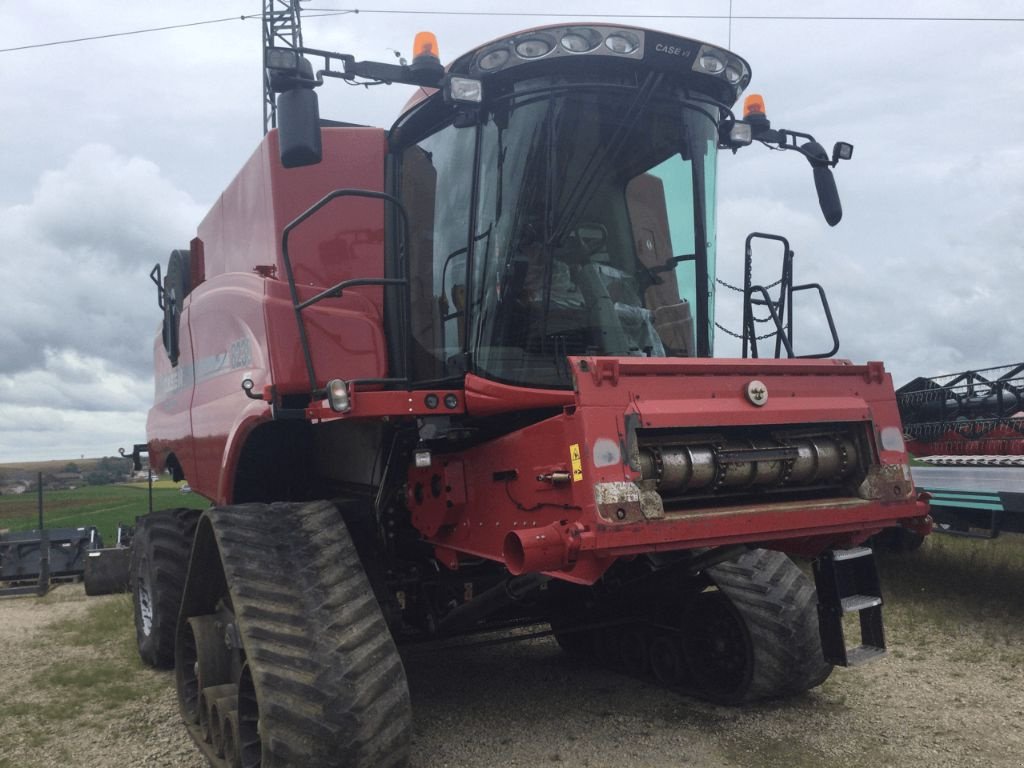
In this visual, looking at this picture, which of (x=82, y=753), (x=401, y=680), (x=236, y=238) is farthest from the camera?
(x=236, y=238)

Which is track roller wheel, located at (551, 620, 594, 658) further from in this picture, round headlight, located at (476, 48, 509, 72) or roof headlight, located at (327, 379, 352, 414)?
round headlight, located at (476, 48, 509, 72)

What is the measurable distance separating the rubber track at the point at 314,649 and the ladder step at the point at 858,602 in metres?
2.05

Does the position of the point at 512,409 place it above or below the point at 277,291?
below

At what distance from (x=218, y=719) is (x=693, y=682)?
2639 mm

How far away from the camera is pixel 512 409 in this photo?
407 centimetres

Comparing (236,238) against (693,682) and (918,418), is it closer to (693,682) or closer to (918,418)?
(693,682)

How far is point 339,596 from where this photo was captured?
13.3 ft

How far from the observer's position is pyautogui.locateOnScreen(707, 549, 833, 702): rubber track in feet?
16.5

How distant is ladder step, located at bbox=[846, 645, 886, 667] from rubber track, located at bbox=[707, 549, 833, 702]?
0.65 meters

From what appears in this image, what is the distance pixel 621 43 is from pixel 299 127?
143 centimetres

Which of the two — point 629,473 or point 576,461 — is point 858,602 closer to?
point 629,473

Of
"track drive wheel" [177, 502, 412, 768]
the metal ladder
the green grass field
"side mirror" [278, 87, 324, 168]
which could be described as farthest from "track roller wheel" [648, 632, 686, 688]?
the green grass field

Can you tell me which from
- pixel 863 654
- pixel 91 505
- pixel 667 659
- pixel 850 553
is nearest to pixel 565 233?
pixel 850 553

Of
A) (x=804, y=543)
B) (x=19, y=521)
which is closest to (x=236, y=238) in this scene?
(x=804, y=543)
